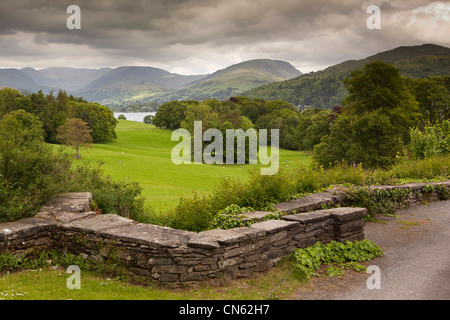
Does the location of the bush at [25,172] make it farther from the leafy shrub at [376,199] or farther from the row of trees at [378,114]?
the row of trees at [378,114]

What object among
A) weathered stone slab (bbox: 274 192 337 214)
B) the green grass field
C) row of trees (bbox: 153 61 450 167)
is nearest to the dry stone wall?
weathered stone slab (bbox: 274 192 337 214)

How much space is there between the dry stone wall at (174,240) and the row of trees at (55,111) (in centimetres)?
5718

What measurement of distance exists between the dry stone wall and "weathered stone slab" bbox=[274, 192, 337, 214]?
703 millimetres

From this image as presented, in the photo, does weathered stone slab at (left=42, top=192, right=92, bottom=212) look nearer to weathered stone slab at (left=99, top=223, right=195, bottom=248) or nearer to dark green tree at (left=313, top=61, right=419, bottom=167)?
weathered stone slab at (left=99, top=223, right=195, bottom=248)

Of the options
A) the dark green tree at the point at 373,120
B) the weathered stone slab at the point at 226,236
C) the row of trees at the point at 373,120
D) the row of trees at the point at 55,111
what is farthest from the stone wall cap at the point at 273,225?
the row of trees at the point at 55,111

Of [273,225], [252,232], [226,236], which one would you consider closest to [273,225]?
[273,225]

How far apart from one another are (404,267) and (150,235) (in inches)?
206

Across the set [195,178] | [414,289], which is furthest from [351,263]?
[195,178]

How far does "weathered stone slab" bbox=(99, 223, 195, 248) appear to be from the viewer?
582cm

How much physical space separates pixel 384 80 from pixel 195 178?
932 inches

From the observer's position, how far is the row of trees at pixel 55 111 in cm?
6512

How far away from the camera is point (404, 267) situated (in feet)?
22.4
